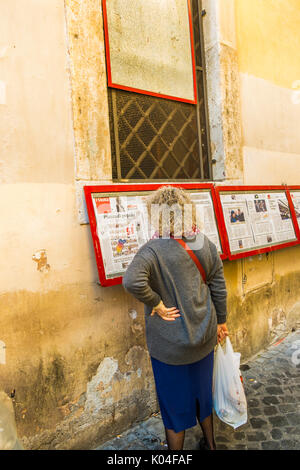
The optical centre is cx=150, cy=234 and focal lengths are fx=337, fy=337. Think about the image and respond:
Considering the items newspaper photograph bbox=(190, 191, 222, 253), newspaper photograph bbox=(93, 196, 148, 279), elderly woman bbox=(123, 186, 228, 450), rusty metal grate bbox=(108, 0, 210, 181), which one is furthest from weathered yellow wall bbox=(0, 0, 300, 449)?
newspaper photograph bbox=(190, 191, 222, 253)

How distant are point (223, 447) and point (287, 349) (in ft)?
6.37

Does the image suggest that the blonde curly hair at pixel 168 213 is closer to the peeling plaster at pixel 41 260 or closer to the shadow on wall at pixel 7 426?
the peeling plaster at pixel 41 260

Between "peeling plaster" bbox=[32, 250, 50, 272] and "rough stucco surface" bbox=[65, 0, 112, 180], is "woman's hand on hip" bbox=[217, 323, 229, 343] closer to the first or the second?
"peeling plaster" bbox=[32, 250, 50, 272]

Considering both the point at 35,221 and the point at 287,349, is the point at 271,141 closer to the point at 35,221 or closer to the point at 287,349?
the point at 287,349

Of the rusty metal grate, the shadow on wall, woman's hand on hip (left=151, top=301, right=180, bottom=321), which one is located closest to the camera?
woman's hand on hip (left=151, top=301, right=180, bottom=321)

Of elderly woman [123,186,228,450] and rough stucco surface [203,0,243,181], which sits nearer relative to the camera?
elderly woman [123,186,228,450]

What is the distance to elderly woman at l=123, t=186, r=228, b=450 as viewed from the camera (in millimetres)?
1970

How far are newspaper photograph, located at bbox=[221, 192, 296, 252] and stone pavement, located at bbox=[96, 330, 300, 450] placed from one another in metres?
1.36

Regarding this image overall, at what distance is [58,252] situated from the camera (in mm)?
2502

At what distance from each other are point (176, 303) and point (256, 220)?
216cm

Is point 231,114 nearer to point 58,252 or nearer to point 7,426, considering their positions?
point 58,252

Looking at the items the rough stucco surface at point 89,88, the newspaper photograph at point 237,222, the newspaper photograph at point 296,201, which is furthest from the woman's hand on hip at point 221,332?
the newspaper photograph at point 296,201

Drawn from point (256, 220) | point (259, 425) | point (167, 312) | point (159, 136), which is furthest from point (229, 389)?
point (159, 136)

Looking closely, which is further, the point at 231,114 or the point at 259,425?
the point at 231,114
